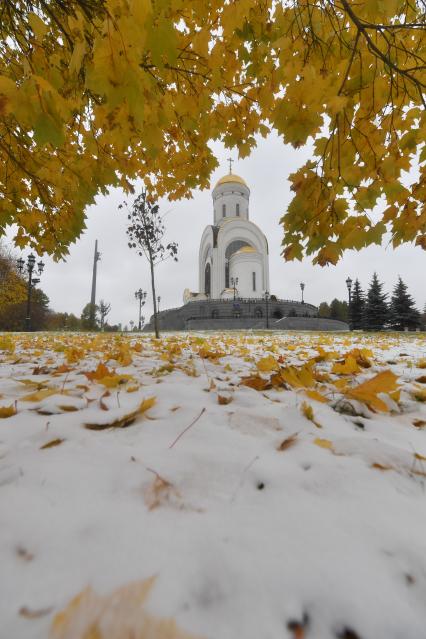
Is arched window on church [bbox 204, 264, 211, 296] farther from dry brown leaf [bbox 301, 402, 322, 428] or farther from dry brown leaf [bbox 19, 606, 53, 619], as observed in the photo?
dry brown leaf [bbox 19, 606, 53, 619]

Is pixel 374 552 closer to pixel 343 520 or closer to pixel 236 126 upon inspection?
pixel 343 520

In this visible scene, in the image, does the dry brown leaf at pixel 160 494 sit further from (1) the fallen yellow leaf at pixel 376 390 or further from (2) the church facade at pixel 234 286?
(2) the church facade at pixel 234 286

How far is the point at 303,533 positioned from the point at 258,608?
0.18m

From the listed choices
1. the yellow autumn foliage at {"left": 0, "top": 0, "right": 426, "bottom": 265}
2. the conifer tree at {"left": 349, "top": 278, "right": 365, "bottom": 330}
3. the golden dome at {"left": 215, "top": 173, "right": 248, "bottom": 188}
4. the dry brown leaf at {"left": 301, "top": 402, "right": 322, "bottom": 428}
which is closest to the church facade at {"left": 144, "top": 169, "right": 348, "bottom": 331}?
the golden dome at {"left": 215, "top": 173, "right": 248, "bottom": 188}

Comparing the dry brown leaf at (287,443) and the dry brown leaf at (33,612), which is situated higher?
the dry brown leaf at (287,443)

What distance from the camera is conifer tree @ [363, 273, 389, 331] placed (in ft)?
97.7

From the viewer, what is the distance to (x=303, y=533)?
570mm

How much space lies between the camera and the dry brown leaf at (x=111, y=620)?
381mm

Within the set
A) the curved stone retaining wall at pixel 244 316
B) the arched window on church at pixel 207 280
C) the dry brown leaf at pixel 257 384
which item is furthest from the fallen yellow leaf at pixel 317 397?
the arched window on church at pixel 207 280

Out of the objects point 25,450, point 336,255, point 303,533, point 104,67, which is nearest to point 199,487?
point 303,533

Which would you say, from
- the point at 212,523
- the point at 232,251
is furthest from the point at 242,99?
the point at 232,251

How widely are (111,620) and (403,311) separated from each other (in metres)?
35.4

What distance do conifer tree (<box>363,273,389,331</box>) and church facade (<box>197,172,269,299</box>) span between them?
11.7 m

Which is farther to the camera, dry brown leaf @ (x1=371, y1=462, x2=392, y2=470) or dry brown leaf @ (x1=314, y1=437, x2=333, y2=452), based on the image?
dry brown leaf @ (x1=314, y1=437, x2=333, y2=452)
